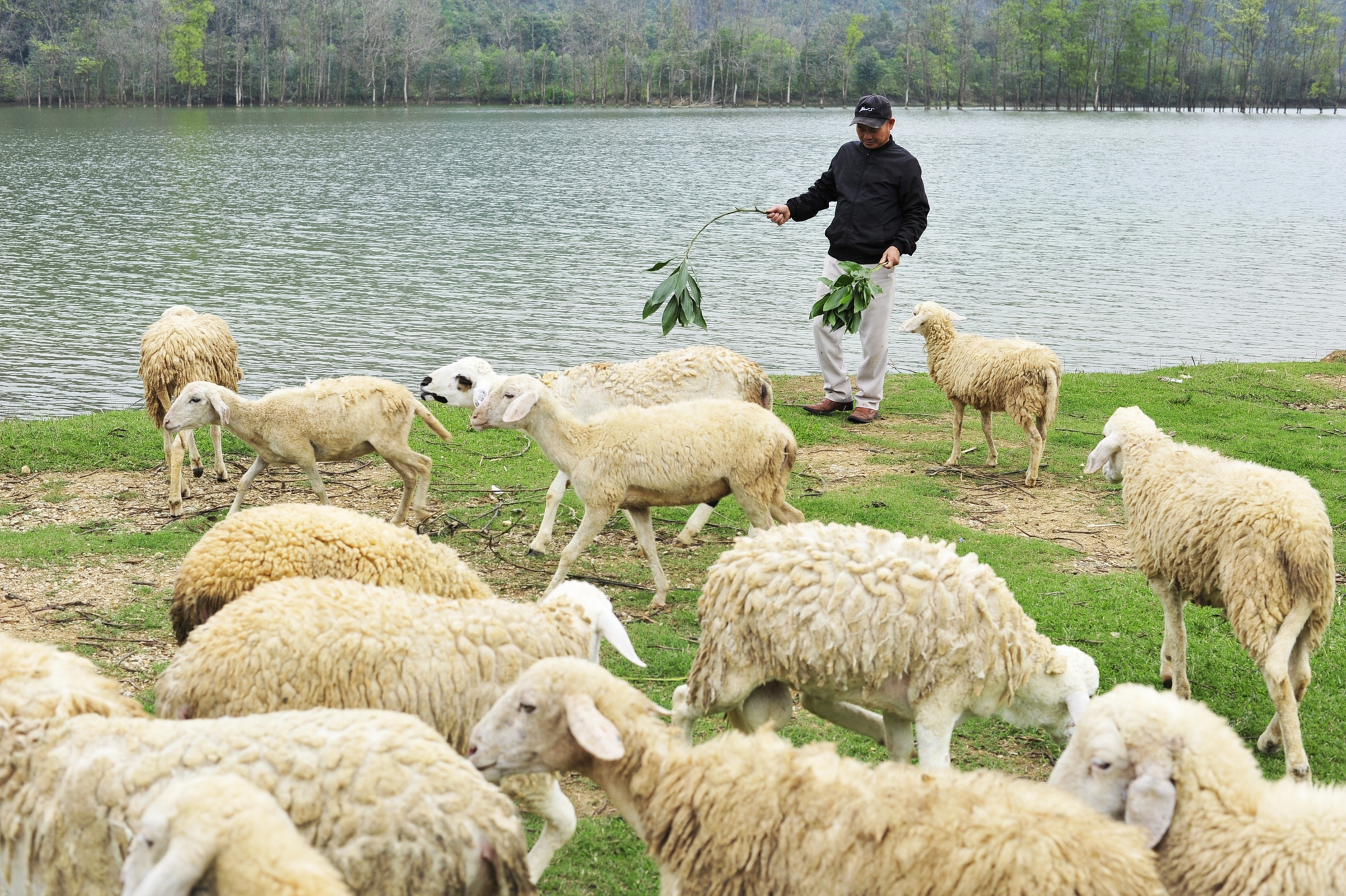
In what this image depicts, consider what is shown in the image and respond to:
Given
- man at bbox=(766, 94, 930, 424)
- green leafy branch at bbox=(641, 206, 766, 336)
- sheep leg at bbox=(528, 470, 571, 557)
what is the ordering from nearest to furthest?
1. sheep leg at bbox=(528, 470, 571, 557)
2. green leafy branch at bbox=(641, 206, 766, 336)
3. man at bbox=(766, 94, 930, 424)

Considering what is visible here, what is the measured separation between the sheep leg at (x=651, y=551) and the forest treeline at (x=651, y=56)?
338ft

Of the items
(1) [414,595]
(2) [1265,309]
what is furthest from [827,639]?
(2) [1265,309]

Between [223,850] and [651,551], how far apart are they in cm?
471

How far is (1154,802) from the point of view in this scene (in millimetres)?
3508

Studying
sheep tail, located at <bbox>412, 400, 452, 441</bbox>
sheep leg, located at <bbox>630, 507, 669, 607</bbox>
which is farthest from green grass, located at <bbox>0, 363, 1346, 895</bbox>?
sheep tail, located at <bbox>412, 400, 452, 441</bbox>

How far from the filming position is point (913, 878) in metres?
3.13

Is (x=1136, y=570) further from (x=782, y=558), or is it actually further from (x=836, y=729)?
(x=782, y=558)

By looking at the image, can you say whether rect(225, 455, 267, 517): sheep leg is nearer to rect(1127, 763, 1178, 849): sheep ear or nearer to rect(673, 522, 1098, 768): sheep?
rect(673, 522, 1098, 768): sheep

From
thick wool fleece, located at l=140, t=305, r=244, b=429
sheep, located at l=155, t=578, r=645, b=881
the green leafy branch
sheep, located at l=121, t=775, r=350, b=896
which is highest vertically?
the green leafy branch

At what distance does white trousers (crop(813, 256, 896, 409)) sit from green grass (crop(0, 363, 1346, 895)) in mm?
432

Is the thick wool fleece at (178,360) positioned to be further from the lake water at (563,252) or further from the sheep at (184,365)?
the lake water at (563,252)

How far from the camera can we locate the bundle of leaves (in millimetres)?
10562

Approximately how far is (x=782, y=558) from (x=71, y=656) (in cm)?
272

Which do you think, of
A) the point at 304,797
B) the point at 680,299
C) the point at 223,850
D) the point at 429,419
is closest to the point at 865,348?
the point at 680,299
